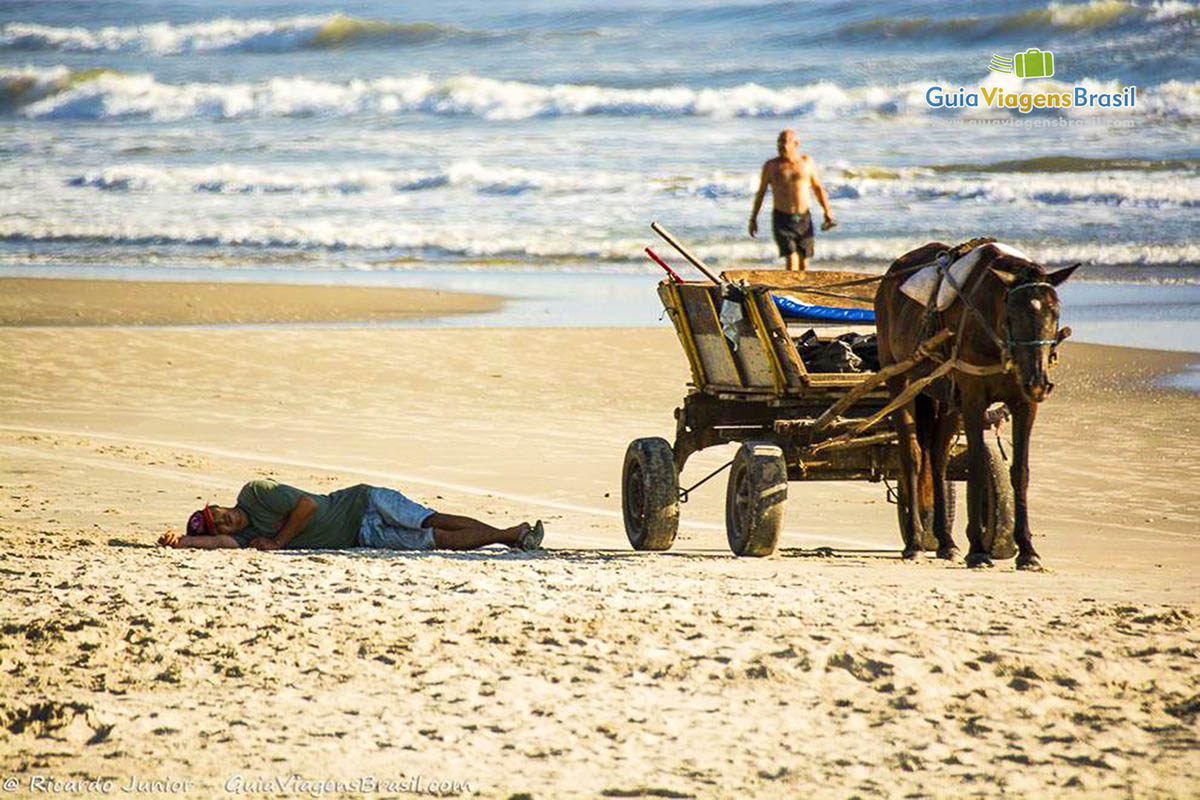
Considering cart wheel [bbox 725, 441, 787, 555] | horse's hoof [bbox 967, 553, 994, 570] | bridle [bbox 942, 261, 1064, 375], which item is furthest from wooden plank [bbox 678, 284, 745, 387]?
horse's hoof [bbox 967, 553, 994, 570]

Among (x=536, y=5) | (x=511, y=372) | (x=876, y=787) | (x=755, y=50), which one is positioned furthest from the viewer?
(x=536, y=5)

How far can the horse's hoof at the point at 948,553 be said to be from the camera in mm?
9289

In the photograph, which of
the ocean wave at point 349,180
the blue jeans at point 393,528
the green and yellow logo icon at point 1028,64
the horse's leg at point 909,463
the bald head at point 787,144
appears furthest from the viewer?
the green and yellow logo icon at point 1028,64

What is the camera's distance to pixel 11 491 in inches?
421

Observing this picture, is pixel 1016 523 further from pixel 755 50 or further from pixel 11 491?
pixel 755 50

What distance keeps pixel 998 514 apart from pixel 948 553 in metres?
0.39

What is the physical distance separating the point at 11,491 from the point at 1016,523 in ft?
19.4

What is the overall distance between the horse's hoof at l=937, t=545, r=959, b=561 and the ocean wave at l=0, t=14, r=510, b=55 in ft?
167

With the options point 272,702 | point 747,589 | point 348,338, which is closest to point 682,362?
point 348,338

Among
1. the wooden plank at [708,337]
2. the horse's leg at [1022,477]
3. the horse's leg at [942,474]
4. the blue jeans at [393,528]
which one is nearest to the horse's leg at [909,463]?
the horse's leg at [942,474]

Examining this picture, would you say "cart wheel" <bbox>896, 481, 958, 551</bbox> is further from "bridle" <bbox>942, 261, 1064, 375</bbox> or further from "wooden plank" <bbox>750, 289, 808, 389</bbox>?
"bridle" <bbox>942, 261, 1064, 375</bbox>

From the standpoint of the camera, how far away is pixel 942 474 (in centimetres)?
941

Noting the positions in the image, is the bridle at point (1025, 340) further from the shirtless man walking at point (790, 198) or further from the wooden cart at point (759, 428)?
the shirtless man walking at point (790, 198)

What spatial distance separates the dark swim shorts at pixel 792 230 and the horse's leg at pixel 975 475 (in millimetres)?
8026
